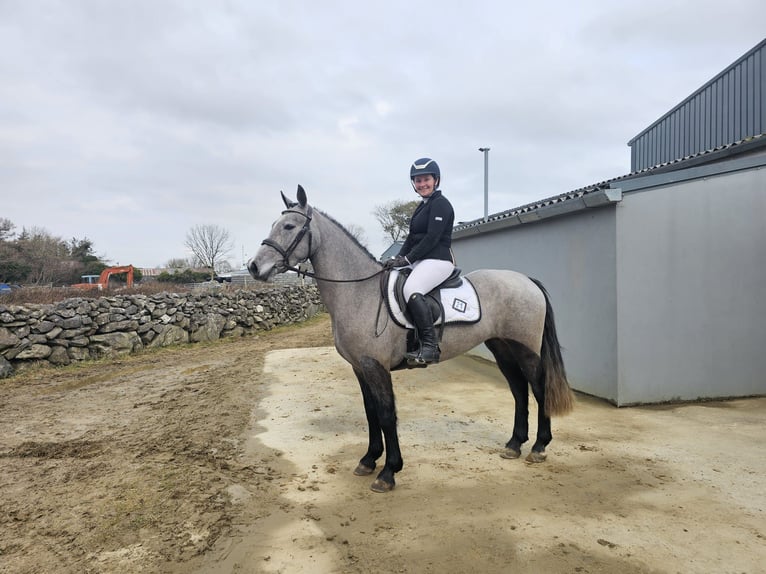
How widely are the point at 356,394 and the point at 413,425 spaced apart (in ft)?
5.03

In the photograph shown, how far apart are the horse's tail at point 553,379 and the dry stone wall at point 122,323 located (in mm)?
8478

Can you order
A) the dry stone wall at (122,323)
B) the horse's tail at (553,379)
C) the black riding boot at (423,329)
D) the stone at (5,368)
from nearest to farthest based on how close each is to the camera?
the black riding boot at (423,329)
the horse's tail at (553,379)
the stone at (5,368)
the dry stone wall at (122,323)

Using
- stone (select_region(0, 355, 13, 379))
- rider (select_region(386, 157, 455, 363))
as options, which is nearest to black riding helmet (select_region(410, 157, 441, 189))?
rider (select_region(386, 157, 455, 363))

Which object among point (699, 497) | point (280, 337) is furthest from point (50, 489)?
point (280, 337)

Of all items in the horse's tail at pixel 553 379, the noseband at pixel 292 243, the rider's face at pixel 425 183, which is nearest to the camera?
the noseband at pixel 292 243

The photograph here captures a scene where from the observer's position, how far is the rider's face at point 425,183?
3.66 meters

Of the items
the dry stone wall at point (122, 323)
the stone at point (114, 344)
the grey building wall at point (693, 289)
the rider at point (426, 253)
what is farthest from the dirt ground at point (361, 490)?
the stone at point (114, 344)

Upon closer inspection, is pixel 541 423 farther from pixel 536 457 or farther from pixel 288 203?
pixel 288 203

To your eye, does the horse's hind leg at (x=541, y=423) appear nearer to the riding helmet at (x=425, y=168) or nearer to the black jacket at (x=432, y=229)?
the black jacket at (x=432, y=229)

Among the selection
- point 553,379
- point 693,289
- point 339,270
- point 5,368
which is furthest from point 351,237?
point 5,368

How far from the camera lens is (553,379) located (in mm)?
3793

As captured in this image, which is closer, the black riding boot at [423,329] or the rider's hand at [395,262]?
the black riding boot at [423,329]

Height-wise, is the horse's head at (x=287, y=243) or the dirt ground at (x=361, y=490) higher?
the horse's head at (x=287, y=243)

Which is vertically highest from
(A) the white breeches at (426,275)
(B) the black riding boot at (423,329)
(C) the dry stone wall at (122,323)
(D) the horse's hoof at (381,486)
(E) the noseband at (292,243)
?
(E) the noseband at (292,243)
